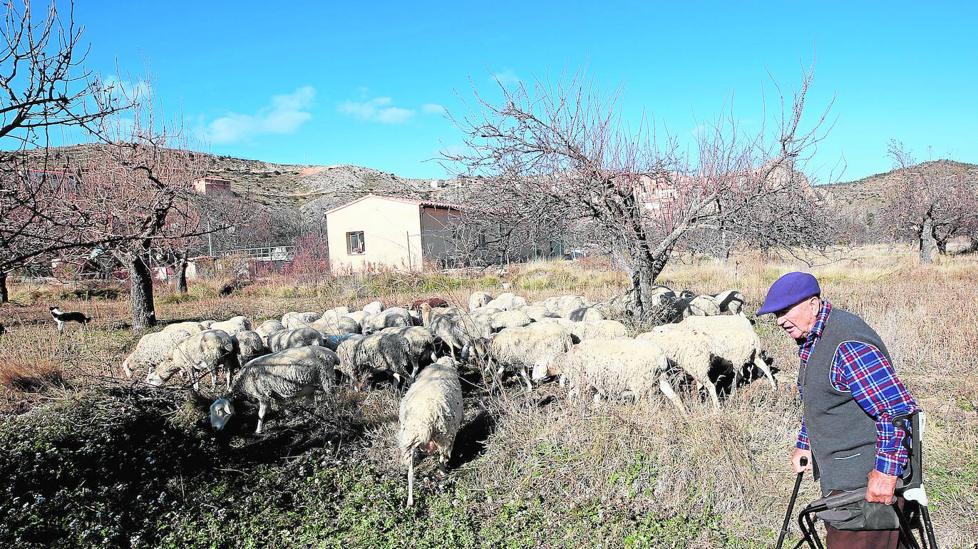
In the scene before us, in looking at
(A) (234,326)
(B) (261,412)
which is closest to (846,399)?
(B) (261,412)

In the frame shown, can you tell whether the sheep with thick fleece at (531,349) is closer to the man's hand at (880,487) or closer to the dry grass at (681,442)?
the dry grass at (681,442)

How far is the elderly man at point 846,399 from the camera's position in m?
2.34

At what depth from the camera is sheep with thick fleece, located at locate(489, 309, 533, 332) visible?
10.0m

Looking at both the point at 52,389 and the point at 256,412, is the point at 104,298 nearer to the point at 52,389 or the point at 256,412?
the point at 52,389

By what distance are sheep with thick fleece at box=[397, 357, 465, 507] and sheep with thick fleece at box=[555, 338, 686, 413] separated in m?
1.55

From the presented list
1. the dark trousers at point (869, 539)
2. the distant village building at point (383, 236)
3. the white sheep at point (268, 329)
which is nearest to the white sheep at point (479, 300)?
the white sheep at point (268, 329)

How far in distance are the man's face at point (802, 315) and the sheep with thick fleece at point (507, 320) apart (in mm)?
7375

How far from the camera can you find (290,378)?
6605mm

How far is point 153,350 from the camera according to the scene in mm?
8992

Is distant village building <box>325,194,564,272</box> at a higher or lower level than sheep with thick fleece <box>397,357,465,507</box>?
higher

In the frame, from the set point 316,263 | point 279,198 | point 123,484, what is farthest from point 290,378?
point 279,198

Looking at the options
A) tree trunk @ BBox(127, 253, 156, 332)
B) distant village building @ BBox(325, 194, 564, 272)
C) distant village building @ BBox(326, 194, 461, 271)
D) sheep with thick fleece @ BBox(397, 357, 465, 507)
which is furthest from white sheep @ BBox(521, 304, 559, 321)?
distant village building @ BBox(326, 194, 461, 271)

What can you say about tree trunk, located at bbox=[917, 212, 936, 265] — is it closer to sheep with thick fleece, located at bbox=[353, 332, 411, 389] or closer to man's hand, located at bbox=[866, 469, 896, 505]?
sheep with thick fleece, located at bbox=[353, 332, 411, 389]

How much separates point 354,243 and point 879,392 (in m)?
30.2
